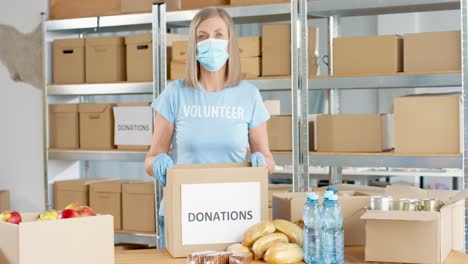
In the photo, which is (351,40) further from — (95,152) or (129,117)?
(95,152)

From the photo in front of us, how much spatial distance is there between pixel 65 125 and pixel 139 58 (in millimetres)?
721

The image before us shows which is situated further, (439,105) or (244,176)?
(439,105)

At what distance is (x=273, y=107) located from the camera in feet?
15.0

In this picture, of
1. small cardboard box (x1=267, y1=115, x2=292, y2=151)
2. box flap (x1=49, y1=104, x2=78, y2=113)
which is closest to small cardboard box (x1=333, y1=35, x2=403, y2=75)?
small cardboard box (x1=267, y1=115, x2=292, y2=151)

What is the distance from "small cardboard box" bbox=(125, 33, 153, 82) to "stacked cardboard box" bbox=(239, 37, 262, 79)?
2.18 ft

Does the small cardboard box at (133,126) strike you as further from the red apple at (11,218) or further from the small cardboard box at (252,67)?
the red apple at (11,218)

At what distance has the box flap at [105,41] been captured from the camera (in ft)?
15.8

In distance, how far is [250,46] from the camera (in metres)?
4.36

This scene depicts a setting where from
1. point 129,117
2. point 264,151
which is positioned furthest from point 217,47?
point 129,117

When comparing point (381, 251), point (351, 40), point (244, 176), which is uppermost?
point (351, 40)

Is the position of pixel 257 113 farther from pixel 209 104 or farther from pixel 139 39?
pixel 139 39

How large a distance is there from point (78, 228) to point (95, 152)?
3059 mm

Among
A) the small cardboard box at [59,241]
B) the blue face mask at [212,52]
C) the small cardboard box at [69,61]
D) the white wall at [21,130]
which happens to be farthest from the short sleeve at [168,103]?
the white wall at [21,130]

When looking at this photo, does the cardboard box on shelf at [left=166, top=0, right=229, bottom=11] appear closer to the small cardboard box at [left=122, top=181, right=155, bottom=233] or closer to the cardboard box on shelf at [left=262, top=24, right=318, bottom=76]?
the cardboard box on shelf at [left=262, top=24, right=318, bottom=76]
